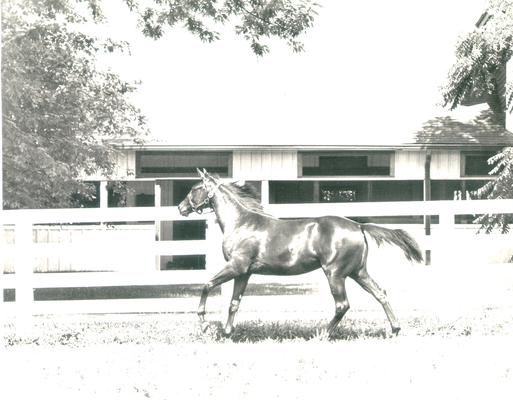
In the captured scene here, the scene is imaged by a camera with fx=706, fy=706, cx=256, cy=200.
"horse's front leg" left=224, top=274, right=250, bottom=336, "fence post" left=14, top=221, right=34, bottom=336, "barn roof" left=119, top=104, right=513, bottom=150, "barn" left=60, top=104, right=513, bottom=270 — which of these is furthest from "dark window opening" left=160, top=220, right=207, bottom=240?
"horse's front leg" left=224, top=274, right=250, bottom=336

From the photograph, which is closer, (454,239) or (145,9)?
(454,239)

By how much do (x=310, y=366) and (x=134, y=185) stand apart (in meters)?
10.9

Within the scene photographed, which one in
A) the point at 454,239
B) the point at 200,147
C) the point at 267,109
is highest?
the point at 267,109

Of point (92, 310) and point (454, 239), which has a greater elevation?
point (454, 239)

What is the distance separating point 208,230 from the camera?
740 centimetres

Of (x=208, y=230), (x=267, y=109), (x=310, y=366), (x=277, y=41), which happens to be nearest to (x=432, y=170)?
(x=267, y=109)

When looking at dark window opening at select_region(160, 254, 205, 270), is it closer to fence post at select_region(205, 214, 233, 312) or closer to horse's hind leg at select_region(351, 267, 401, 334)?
fence post at select_region(205, 214, 233, 312)

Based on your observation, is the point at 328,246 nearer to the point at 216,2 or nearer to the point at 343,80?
the point at 216,2

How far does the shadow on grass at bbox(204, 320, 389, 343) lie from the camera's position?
6.68m

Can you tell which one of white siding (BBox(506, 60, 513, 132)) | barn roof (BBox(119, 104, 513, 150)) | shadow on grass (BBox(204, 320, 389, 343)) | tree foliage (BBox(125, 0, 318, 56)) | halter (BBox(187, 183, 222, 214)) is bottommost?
shadow on grass (BBox(204, 320, 389, 343))

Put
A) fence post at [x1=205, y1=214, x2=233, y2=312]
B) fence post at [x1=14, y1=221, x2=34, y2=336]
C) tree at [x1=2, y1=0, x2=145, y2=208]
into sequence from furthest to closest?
tree at [x1=2, y1=0, x2=145, y2=208], fence post at [x1=205, y1=214, x2=233, y2=312], fence post at [x1=14, y1=221, x2=34, y2=336]

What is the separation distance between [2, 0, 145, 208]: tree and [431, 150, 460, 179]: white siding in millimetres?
7140

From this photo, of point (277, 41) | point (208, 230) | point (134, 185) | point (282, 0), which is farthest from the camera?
point (134, 185)

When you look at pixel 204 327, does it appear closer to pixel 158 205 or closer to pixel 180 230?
pixel 158 205
